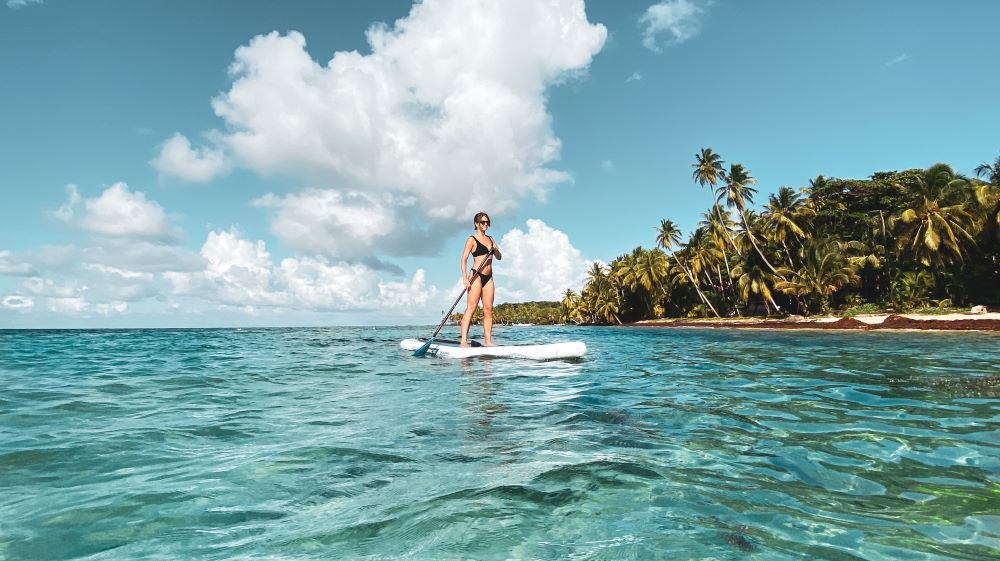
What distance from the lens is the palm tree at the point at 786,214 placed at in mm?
48556

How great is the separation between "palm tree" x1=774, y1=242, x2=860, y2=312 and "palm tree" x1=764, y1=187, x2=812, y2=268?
11.4 ft

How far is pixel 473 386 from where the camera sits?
287 inches

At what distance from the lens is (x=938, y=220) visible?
1449 inches

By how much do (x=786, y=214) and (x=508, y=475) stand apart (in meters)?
53.9

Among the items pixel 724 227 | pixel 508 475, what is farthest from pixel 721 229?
pixel 508 475

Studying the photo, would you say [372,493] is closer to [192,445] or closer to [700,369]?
[192,445]

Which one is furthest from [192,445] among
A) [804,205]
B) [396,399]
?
[804,205]

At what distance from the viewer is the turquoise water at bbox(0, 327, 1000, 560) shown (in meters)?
2.35

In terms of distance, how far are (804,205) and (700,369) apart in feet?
158

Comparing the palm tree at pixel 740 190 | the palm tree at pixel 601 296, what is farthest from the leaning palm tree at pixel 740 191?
the palm tree at pixel 601 296

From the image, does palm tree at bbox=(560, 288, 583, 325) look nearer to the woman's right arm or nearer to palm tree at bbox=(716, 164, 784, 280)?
palm tree at bbox=(716, 164, 784, 280)

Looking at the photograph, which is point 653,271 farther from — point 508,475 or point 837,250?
point 508,475

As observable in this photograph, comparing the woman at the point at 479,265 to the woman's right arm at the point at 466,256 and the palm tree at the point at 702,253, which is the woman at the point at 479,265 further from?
the palm tree at the point at 702,253

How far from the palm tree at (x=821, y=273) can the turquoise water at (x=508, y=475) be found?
41.4 metres
